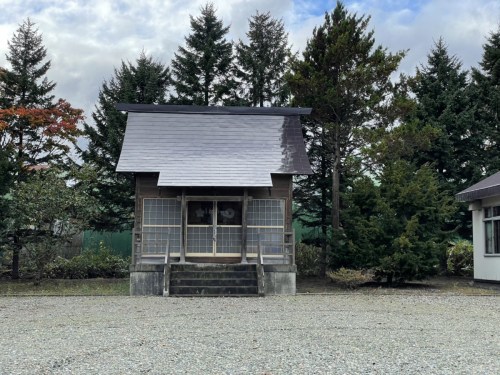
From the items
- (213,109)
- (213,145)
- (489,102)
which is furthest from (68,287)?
(489,102)

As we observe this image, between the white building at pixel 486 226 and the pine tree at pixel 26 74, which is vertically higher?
the pine tree at pixel 26 74

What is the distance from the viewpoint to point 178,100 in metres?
24.0

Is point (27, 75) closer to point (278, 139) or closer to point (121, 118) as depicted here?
point (121, 118)

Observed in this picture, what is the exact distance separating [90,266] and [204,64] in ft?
32.4

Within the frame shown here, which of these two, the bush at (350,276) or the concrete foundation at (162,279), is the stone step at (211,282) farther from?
the bush at (350,276)

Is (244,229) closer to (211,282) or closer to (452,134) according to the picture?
(211,282)

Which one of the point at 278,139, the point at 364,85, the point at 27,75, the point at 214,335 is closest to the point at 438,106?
the point at 364,85

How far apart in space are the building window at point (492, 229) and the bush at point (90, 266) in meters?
12.0

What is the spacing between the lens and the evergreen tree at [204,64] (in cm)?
2417

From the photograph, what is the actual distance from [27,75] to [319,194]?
11545 millimetres

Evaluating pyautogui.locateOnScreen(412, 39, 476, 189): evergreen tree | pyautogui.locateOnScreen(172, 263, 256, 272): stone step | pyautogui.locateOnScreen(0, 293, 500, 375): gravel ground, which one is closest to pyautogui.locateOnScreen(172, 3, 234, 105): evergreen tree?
pyautogui.locateOnScreen(412, 39, 476, 189): evergreen tree

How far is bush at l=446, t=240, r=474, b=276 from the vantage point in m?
21.4

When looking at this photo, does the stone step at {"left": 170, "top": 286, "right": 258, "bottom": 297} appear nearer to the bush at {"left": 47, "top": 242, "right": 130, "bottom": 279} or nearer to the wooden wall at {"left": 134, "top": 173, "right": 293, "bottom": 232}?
the wooden wall at {"left": 134, "top": 173, "right": 293, "bottom": 232}

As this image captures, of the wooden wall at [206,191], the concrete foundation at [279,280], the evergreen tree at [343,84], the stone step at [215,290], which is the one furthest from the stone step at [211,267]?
the evergreen tree at [343,84]
